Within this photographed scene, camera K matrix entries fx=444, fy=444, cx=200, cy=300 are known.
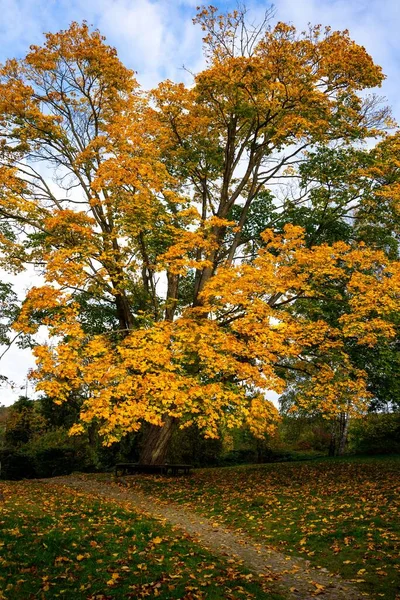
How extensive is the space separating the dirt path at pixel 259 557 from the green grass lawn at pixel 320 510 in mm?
A: 292

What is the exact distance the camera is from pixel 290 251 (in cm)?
1497

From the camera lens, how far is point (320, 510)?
11.0 metres

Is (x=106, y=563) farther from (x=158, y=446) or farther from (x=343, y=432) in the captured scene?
(x=343, y=432)

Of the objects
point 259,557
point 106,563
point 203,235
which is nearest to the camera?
point 106,563

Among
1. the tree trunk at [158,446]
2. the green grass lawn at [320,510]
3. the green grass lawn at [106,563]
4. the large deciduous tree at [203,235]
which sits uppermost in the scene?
the large deciduous tree at [203,235]

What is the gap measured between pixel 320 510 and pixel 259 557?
3364mm

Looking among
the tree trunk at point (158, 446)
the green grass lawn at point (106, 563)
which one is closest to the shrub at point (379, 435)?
the tree trunk at point (158, 446)

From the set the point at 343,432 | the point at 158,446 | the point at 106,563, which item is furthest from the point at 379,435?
the point at 106,563

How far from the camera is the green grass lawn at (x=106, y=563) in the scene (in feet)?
19.8

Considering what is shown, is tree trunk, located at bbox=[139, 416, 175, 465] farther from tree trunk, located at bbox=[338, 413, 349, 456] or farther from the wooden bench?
tree trunk, located at bbox=[338, 413, 349, 456]

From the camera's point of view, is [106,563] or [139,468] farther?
[139,468]

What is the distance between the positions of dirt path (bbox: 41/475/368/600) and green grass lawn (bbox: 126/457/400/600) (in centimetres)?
29

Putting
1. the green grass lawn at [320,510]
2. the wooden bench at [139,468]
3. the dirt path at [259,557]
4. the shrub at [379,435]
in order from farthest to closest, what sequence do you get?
the shrub at [379,435] → the wooden bench at [139,468] → the green grass lawn at [320,510] → the dirt path at [259,557]

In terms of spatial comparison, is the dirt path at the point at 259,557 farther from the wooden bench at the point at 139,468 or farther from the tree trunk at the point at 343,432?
the tree trunk at the point at 343,432
